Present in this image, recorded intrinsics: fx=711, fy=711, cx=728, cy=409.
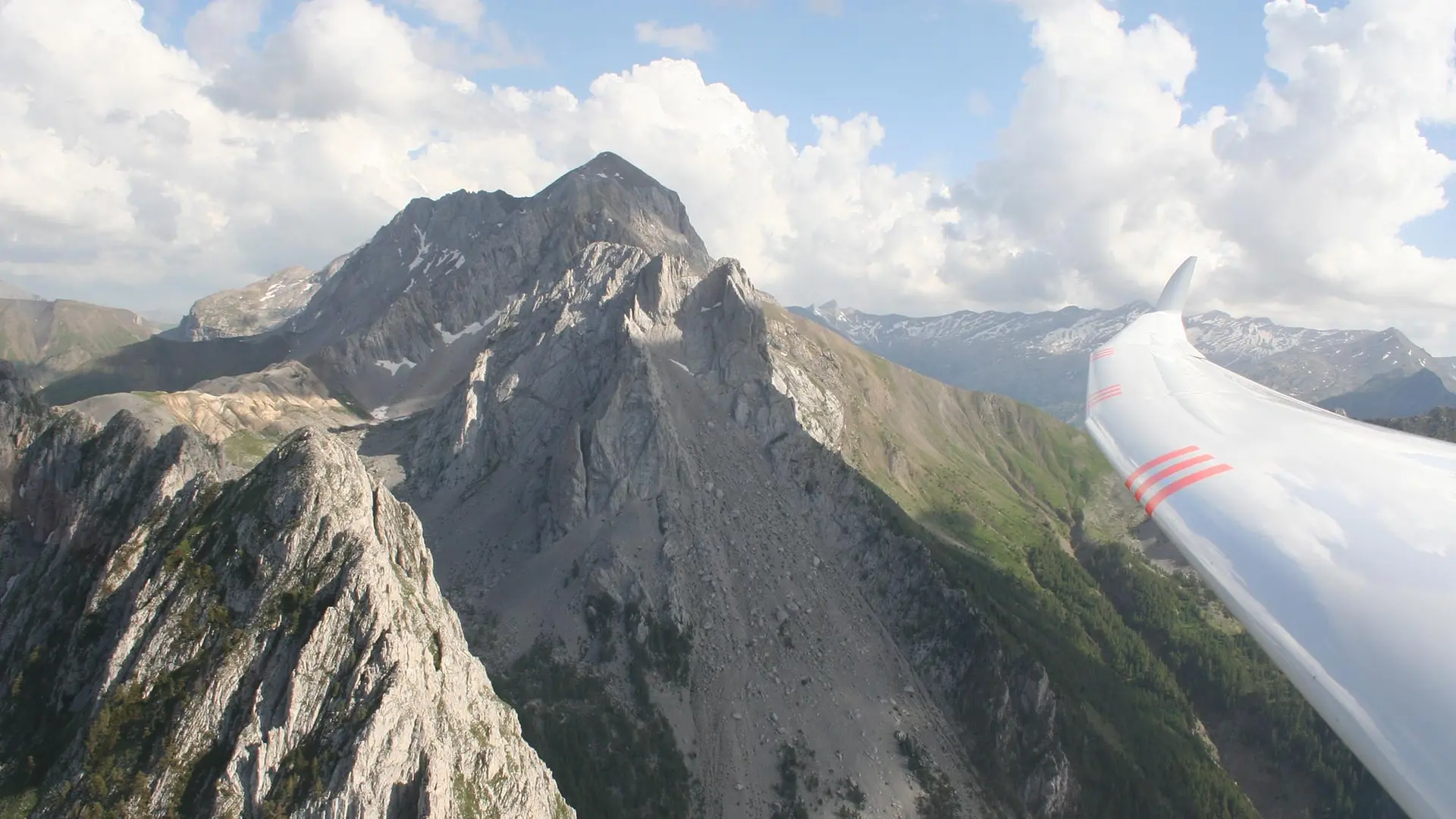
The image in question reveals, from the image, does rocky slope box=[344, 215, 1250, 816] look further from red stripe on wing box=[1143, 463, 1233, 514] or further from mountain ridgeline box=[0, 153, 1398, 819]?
red stripe on wing box=[1143, 463, 1233, 514]

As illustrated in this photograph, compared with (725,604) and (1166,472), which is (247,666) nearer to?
(1166,472)

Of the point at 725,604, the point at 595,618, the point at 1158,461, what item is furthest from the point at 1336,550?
the point at 595,618

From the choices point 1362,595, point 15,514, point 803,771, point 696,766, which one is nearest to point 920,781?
point 803,771

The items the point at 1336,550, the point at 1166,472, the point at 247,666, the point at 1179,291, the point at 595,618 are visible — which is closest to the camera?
the point at 1336,550

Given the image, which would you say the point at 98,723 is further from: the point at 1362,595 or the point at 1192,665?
the point at 1192,665

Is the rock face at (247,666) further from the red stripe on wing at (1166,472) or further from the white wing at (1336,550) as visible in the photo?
the white wing at (1336,550)

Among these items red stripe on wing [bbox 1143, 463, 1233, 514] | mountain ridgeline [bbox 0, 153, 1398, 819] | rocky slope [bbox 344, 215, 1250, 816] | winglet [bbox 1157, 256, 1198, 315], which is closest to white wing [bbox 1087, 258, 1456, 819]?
red stripe on wing [bbox 1143, 463, 1233, 514]
